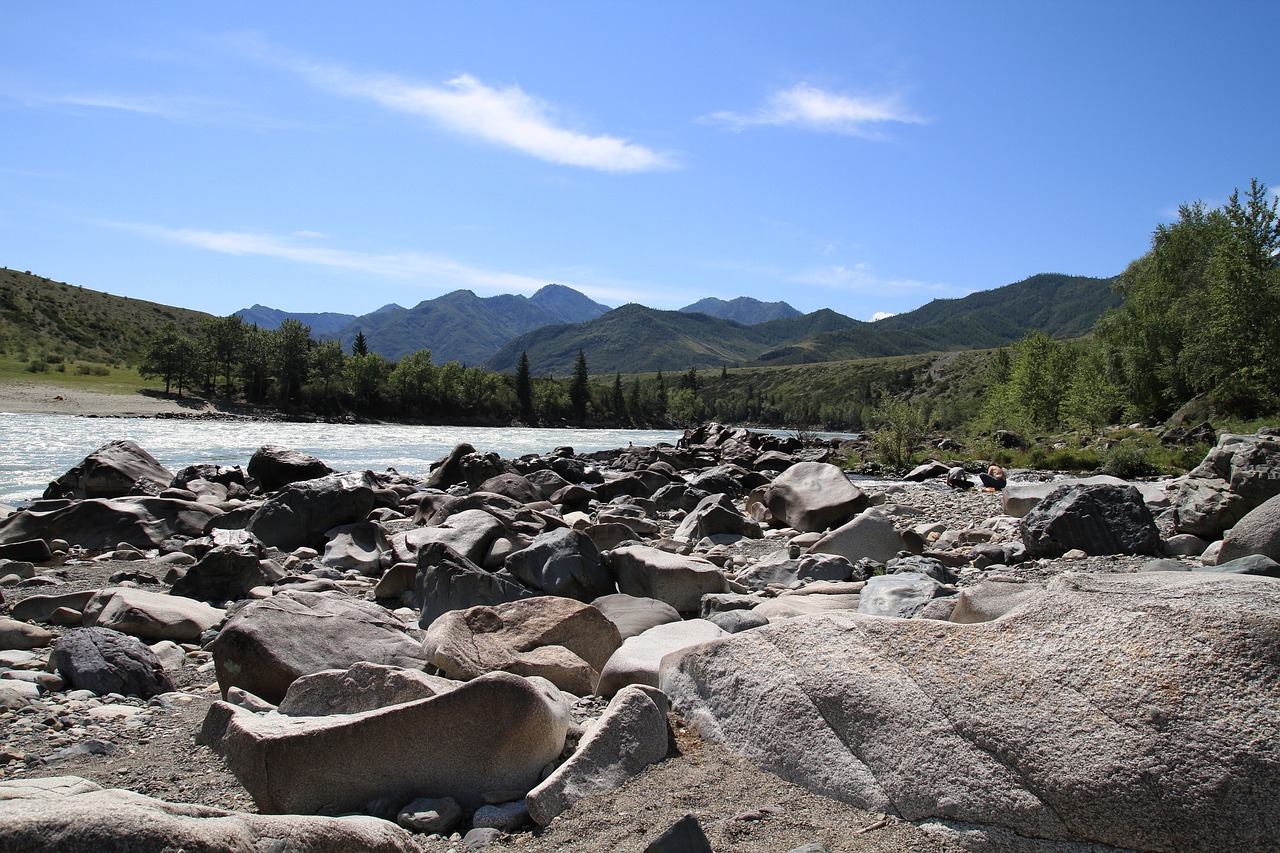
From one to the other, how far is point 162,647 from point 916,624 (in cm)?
658

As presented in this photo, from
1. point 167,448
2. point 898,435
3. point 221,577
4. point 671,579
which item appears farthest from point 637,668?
point 167,448

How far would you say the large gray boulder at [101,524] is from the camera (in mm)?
12677

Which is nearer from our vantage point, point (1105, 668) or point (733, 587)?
point (1105, 668)

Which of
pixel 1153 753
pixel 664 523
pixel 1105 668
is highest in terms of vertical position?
pixel 1105 668

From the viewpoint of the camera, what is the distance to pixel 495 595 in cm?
851

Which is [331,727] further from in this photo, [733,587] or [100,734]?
[733,587]

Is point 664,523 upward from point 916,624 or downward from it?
downward

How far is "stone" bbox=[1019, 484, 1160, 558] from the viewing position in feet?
37.7

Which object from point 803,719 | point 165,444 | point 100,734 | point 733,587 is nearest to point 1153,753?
point 803,719

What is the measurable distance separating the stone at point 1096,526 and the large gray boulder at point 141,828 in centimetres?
1138

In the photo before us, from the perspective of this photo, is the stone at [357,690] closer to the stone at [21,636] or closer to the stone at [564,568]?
the stone at [21,636]

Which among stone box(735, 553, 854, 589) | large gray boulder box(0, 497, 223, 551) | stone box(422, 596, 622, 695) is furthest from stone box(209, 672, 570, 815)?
large gray boulder box(0, 497, 223, 551)

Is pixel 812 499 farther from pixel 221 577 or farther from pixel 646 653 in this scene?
pixel 221 577

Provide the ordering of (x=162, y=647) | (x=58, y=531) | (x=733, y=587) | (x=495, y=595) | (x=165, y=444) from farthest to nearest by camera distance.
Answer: (x=165, y=444) < (x=58, y=531) < (x=733, y=587) < (x=495, y=595) < (x=162, y=647)
